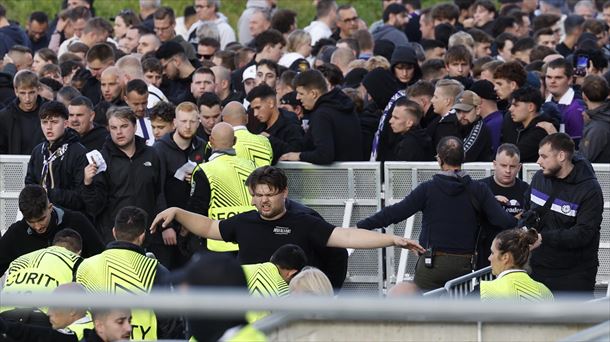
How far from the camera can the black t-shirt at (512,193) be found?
1119 centimetres

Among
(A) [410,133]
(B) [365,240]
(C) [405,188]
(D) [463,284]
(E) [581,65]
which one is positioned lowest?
(D) [463,284]

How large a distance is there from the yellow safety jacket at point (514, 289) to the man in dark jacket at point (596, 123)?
133 inches

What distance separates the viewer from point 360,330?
320 inches

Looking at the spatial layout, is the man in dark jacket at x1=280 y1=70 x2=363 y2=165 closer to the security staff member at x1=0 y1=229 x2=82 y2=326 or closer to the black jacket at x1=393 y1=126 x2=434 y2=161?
the black jacket at x1=393 y1=126 x2=434 y2=161

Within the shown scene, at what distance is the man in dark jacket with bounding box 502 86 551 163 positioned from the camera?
12180 millimetres

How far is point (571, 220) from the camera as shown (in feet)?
34.9

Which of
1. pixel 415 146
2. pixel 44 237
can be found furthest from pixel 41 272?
pixel 415 146

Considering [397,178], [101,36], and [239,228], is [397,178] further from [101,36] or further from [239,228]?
[101,36]

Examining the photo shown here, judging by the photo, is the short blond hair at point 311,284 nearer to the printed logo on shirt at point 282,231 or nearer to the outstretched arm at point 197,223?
the printed logo on shirt at point 282,231

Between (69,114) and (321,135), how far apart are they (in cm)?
223

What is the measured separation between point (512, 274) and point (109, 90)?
560 centimetres

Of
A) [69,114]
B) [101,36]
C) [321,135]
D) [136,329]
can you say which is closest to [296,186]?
[321,135]

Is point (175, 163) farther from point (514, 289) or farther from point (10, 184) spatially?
point (514, 289)

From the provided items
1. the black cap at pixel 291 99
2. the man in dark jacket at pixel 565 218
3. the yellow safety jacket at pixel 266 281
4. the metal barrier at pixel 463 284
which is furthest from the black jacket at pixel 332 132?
the yellow safety jacket at pixel 266 281
